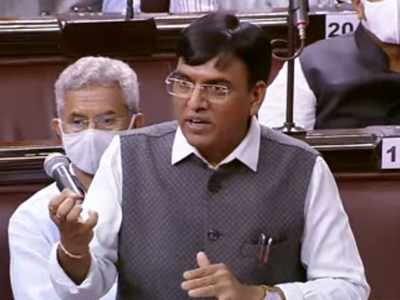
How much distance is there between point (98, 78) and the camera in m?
1.90

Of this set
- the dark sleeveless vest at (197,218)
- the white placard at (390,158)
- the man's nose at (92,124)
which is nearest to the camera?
the dark sleeveless vest at (197,218)

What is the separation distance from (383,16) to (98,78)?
0.82 metres

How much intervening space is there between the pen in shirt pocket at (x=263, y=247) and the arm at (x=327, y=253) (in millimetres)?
51

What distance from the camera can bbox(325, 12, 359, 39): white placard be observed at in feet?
8.71

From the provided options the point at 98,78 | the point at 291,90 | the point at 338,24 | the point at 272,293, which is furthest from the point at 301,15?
the point at 272,293

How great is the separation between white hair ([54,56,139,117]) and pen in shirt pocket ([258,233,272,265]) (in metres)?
0.44

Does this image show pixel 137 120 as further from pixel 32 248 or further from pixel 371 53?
pixel 371 53

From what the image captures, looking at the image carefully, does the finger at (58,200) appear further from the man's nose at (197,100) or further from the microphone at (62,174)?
the man's nose at (197,100)

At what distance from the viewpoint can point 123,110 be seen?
6.28 feet

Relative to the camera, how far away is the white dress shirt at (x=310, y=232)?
1.53 m

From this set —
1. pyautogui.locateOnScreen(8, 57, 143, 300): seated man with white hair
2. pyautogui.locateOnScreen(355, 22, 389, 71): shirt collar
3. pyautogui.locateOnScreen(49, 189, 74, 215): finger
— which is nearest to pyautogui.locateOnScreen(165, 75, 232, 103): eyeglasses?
pyautogui.locateOnScreen(49, 189, 74, 215): finger

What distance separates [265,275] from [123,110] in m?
0.46

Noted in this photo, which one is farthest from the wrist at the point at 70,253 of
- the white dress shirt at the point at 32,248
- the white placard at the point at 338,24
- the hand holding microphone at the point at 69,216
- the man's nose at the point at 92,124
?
the white placard at the point at 338,24

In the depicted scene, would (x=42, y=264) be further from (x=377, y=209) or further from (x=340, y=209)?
(x=377, y=209)
